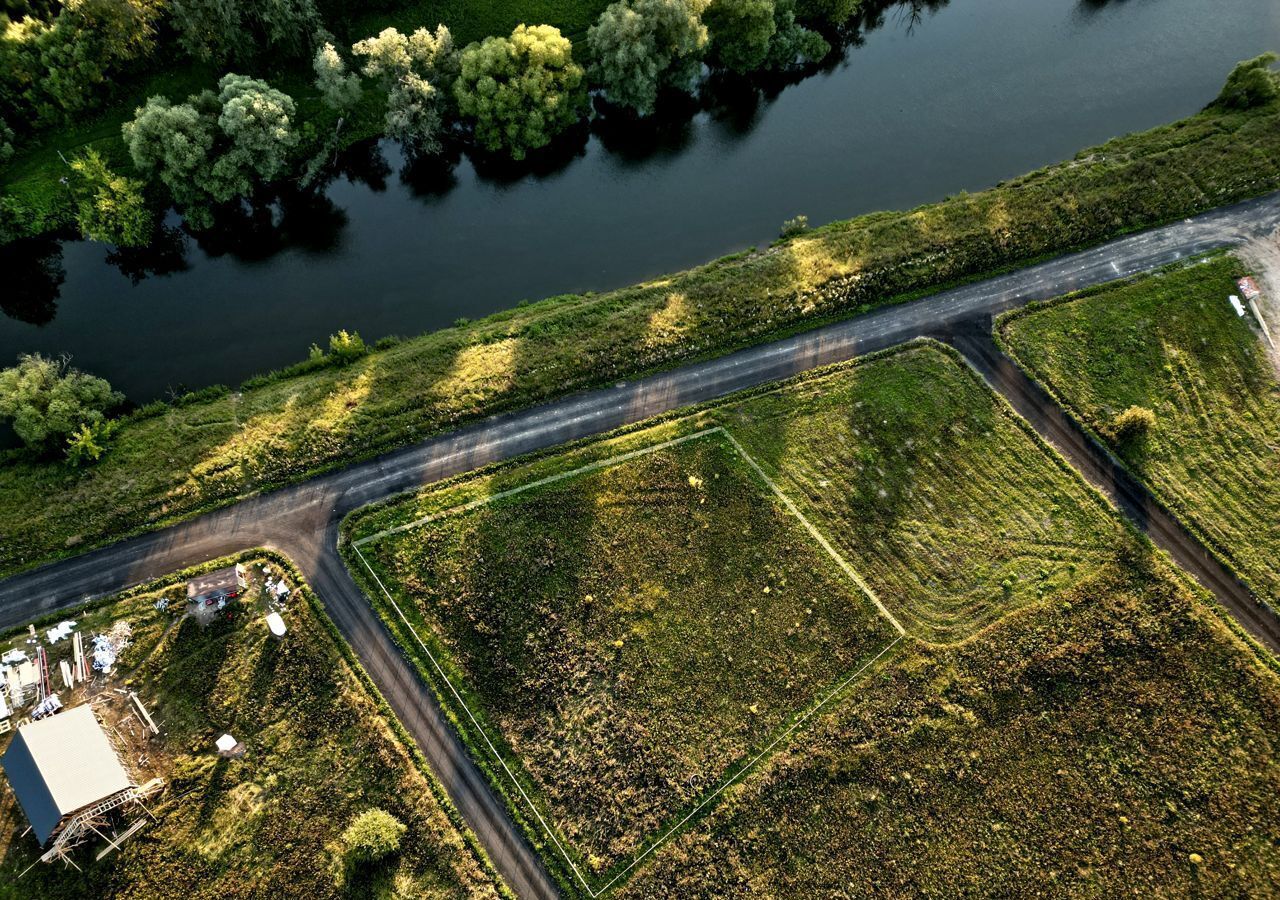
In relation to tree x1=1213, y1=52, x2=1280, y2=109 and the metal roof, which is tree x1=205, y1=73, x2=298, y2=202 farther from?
tree x1=1213, y1=52, x2=1280, y2=109

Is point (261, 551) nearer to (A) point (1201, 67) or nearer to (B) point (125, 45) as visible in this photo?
(B) point (125, 45)

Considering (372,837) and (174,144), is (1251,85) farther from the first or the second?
(174,144)

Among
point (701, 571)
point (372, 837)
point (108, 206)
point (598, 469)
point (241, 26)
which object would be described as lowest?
point (372, 837)

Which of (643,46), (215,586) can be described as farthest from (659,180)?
(215,586)

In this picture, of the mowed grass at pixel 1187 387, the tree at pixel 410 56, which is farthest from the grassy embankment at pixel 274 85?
the mowed grass at pixel 1187 387

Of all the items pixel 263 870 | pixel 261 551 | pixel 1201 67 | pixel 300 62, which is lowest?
pixel 263 870

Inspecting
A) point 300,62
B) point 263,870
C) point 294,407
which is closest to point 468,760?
point 263,870
